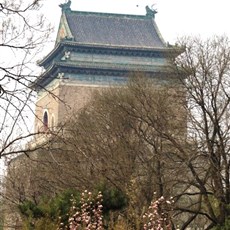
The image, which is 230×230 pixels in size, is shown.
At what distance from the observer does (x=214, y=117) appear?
67.3ft

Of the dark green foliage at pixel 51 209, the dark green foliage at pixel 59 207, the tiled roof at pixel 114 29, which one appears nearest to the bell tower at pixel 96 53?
the tiled roof at pixel 114 29

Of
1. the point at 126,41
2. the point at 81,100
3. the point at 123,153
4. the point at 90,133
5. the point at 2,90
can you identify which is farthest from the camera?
the point at 126,41

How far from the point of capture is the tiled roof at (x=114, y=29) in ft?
153

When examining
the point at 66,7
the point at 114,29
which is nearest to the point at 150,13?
the point at 114,29

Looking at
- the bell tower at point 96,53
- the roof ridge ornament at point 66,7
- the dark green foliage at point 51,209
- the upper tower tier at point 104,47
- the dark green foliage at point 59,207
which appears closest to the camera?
the dark green foliage at point 59,207

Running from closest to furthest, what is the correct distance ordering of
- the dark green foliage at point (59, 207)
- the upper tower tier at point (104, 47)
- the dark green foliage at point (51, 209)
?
the dark green foliage at point (59, 207) → the dark green foliage at point (51, 209) → the upper tower tier at point (104, 47)

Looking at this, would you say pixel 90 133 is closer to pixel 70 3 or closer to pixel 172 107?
pixel 172 107

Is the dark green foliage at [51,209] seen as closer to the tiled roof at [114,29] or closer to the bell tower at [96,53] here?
the bell tower at [96,53]

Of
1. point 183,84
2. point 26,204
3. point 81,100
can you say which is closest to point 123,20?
point 81,100

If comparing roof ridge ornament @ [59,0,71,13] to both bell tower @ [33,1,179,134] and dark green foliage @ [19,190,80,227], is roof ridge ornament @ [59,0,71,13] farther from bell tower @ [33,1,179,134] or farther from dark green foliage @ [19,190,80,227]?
dark green foliage @ [19,190,80,227]

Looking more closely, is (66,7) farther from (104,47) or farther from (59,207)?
(59,207)

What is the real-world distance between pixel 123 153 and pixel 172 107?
2.41 m

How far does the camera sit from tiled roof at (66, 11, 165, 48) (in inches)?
1837

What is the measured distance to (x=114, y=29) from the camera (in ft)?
158
